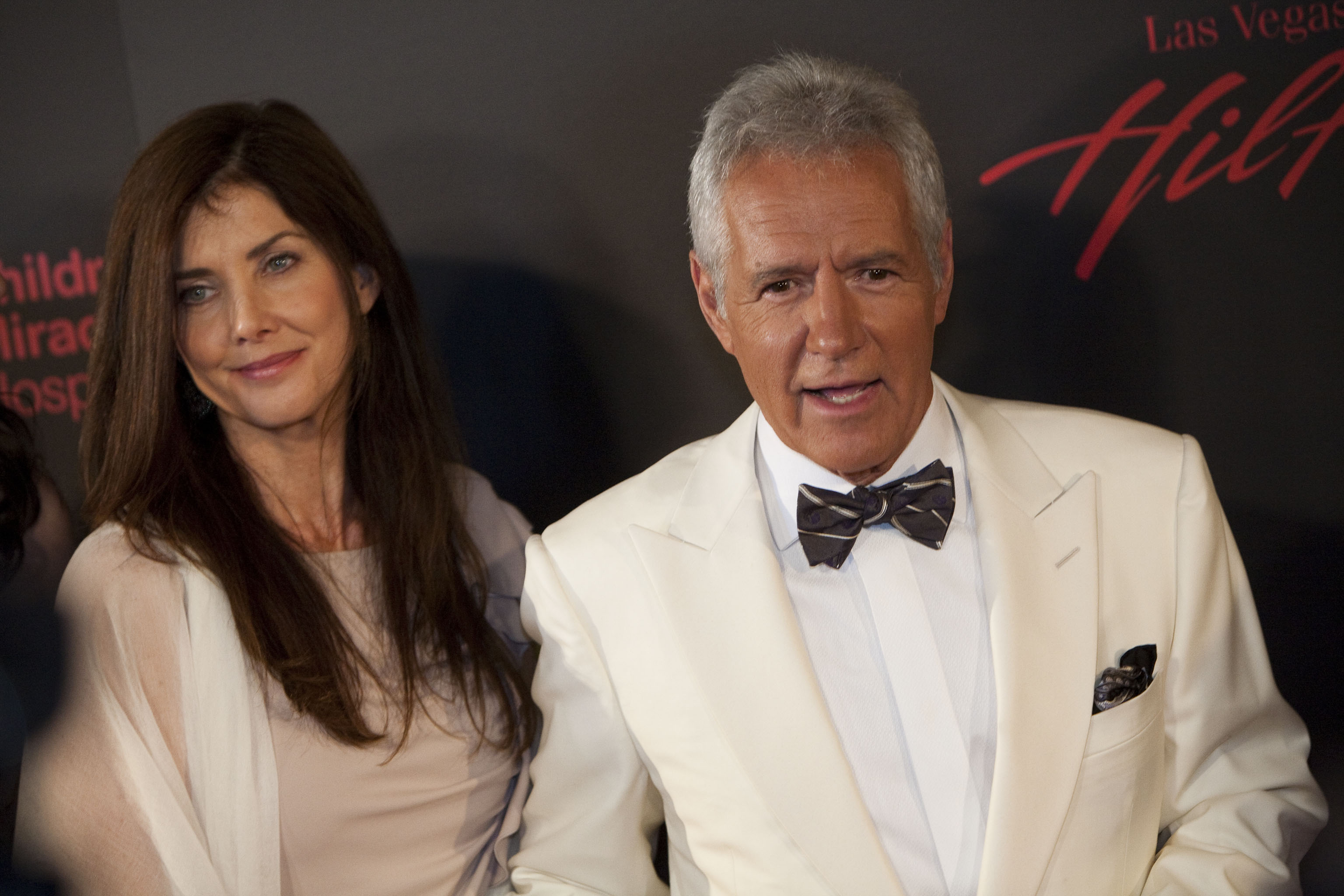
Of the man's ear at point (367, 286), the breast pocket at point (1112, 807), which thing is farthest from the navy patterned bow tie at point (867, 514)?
the man's ear at point (367, 286)

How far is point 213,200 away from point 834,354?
1.26m

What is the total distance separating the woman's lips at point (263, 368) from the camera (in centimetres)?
229

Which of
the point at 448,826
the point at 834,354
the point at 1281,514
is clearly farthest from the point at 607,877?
the point at 1281,514

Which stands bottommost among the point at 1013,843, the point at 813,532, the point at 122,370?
the point at 1013,843

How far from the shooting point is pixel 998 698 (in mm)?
1926

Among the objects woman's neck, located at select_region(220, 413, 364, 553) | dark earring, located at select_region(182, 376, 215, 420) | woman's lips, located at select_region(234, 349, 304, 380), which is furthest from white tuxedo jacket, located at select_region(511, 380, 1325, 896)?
dark earring, located at select_region(182, 376, 215, 420)

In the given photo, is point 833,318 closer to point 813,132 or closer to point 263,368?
point 813,132

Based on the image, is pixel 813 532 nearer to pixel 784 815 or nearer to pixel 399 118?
pixel 784 815

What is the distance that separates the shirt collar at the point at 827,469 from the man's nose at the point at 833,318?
25 cm

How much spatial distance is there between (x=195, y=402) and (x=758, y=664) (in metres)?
1.29

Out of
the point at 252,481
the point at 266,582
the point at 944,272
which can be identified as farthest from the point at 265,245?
the point at 944,272

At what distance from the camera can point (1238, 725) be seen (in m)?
2.04

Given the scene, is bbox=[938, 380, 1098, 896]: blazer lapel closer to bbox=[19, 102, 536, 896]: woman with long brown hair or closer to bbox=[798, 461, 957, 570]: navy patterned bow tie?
bbox=[798, 461, 957, 570]: navy patterned bow tie

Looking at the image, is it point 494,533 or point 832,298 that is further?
point 494,533
